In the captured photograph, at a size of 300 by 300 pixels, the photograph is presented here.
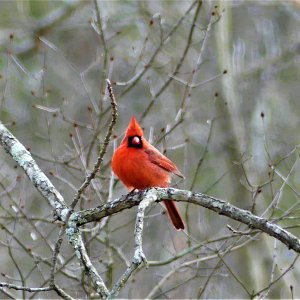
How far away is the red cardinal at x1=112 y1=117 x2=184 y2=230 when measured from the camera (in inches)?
205

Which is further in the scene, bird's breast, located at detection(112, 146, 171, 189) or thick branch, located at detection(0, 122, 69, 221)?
bird's breast, located at detection(112, 146, 171, 189)

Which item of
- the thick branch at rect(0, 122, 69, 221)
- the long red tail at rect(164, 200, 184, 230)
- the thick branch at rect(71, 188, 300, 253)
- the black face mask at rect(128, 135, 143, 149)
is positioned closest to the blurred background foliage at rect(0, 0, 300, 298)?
the long red tail at rect(164, 200, 184, 230)

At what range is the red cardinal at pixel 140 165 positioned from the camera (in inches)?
205

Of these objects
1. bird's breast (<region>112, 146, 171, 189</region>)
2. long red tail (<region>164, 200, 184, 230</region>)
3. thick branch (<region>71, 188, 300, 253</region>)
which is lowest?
thick branch (<region>71, 188, 300, 253</region>)

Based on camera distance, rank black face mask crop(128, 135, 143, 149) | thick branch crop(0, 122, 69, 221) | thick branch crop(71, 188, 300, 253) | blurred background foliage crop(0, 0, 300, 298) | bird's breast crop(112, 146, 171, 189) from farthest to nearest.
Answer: blurred background foliage crop(0, 0, 300, 298) < black face mask crop(128, 135, 143, 149) < bird's breast crop(112, 146, 171, 189) < thick branch crop(0, 122, 69, 221) < thick branch crop(71, 188, 300, 253)

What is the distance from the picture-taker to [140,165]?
207 inches

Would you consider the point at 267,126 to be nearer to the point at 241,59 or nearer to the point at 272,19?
the point at 241,59

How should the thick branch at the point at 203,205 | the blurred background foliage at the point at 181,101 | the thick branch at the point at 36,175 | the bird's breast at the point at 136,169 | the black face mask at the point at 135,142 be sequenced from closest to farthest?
the thick branch at the point at 203,205
the thick branch at the point at 36,175
the bird's breast at the point at 136,169
the black face mask at the point at 135,142
the blurred background foliage at the point at 181,101

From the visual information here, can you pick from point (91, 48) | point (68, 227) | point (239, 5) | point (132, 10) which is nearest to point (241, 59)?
point (239, 5)

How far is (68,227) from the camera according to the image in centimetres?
388

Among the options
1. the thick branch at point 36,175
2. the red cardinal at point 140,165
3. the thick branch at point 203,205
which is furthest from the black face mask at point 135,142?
the thick branch at point 203,205

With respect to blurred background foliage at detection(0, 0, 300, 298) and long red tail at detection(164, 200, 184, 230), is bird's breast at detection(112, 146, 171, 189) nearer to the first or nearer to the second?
long red tail at detection(164, 200, 184, 230)

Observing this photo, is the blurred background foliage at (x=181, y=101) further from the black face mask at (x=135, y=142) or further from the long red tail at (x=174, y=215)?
the black face mask at (x=135, y=142)

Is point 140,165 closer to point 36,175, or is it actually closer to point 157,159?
point 157,159
